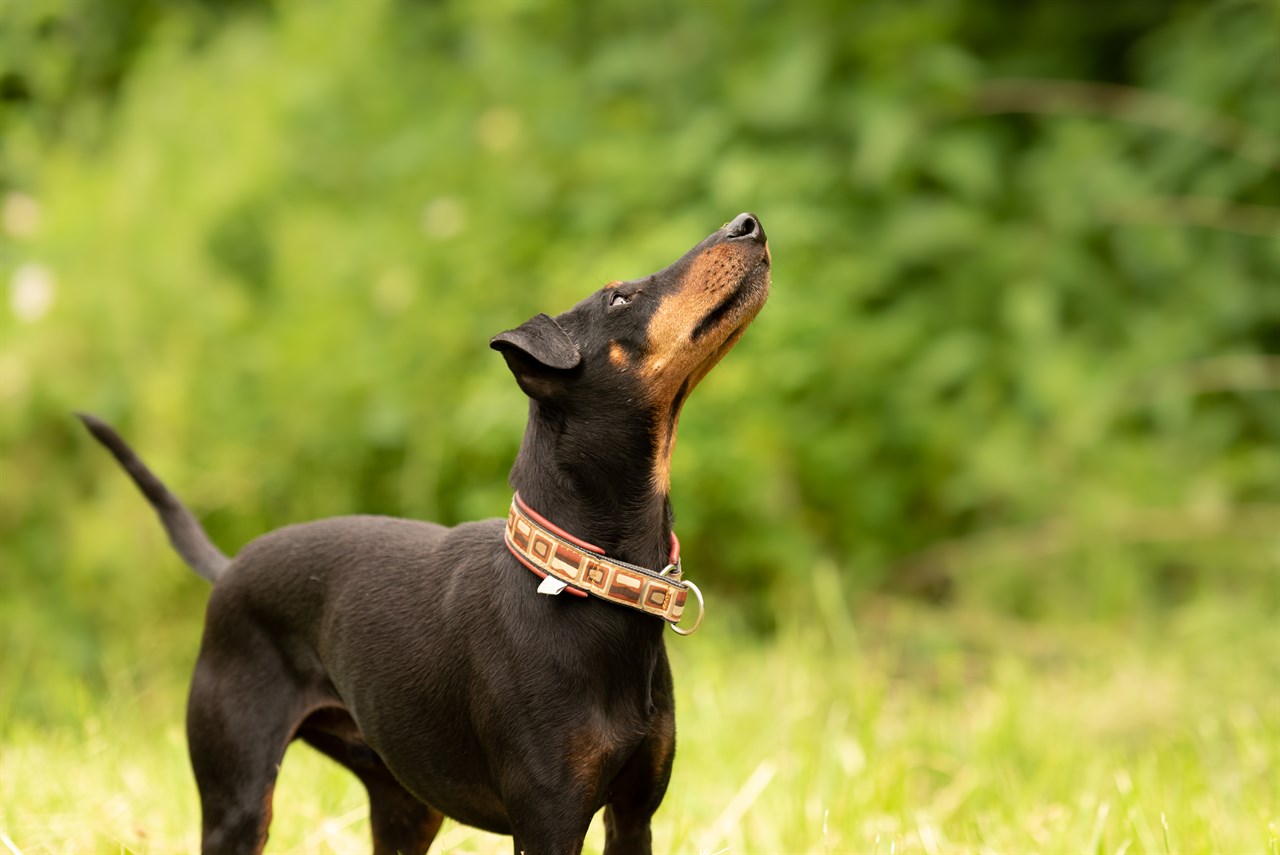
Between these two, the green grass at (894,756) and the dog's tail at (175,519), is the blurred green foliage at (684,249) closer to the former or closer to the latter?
the green grass at (894,756)

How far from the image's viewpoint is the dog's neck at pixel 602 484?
2.73 metres

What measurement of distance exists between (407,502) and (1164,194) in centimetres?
412

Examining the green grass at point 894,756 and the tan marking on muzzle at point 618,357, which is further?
the green grass at point 894,756

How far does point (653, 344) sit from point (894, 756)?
2.30 m

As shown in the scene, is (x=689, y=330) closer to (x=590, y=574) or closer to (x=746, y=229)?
(x=746, y=229)

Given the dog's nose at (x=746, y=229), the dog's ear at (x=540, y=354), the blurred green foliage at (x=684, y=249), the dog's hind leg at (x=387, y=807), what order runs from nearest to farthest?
the dog's ear at (x=540, y=354) → the dog's nose at (x=746, y=229) → the dog's hind leg at (x=387, y=807) → the blurred green foliage at (x=684, y=249)

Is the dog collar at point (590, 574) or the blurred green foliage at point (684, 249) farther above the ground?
the dog collar at point (590, 574)

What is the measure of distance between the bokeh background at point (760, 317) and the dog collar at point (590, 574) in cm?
309

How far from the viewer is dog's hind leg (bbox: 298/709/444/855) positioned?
3.29 m

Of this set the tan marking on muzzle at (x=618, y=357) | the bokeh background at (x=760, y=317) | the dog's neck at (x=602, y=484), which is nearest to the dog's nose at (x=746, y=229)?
the tan marking on muzzle at (x=618, y=357)

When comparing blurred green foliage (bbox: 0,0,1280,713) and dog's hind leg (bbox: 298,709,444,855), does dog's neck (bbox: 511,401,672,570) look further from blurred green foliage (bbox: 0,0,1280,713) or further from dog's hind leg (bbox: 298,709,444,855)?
blurred green foliage (bbox: 0,0,1280,713)

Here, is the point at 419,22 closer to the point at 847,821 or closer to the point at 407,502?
the point at 407,502

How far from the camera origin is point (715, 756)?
4664 millimetres

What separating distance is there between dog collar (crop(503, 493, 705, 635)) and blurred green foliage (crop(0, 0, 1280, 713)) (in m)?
3.53
